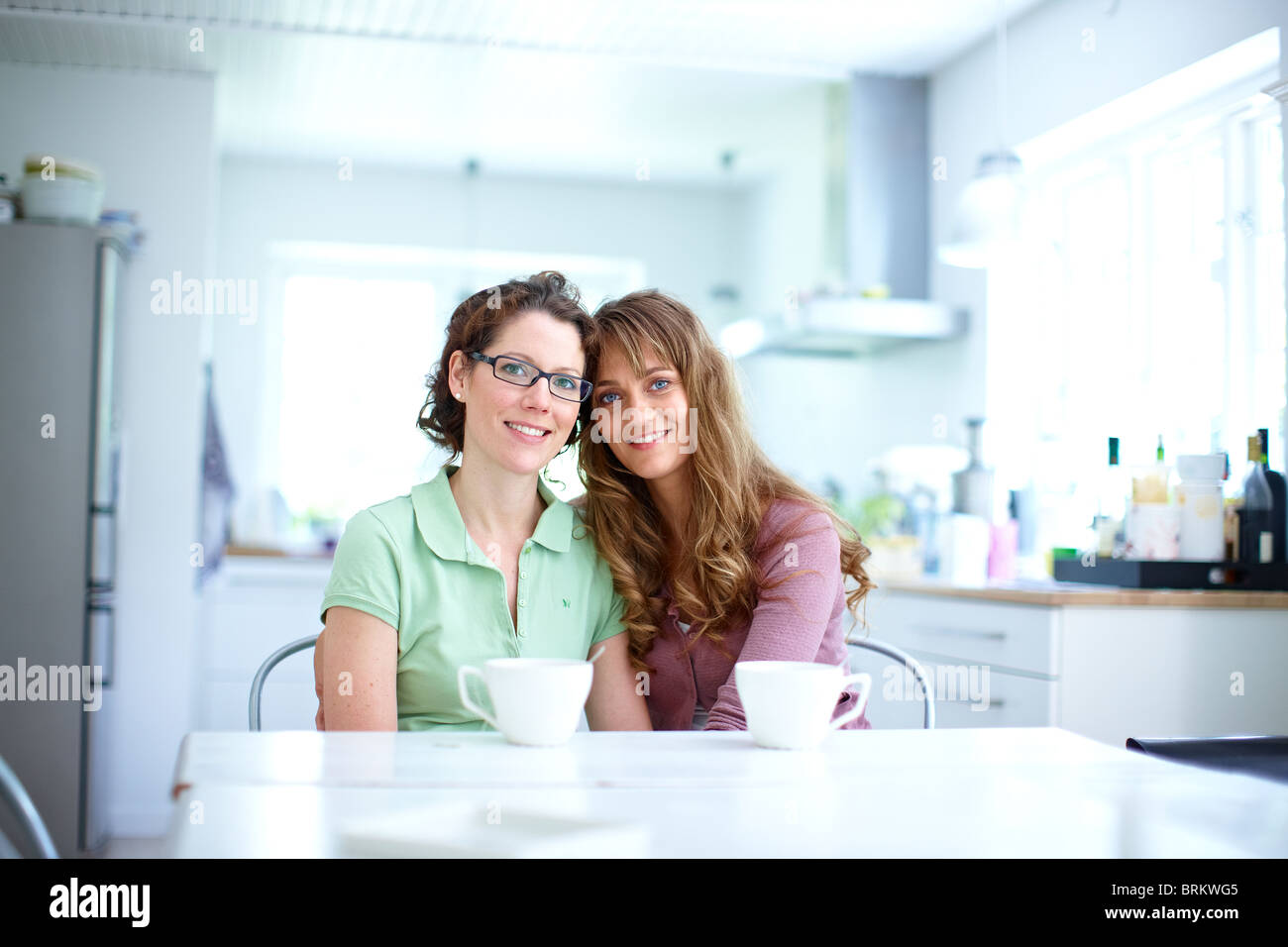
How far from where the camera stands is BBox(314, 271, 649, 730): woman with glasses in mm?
1396

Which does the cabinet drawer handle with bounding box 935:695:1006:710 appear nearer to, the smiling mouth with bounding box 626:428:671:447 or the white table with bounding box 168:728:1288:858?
the smiling mouth with bounding box 626:428:671:447

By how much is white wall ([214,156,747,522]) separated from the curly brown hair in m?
3.57

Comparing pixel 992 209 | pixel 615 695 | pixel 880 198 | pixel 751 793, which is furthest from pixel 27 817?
pixel 880 198

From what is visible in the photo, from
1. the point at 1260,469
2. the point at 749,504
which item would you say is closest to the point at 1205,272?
the point at 1260,469

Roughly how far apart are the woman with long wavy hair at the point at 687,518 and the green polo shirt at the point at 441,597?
111 mm

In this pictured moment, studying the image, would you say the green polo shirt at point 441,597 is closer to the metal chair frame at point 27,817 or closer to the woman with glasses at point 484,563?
the woman with glasses at point 484,563

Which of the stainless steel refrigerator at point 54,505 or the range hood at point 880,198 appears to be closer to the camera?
the stainless steel refrigerator at point 54,505

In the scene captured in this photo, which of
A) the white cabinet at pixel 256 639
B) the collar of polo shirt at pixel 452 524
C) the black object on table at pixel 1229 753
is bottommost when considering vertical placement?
the white cabinet at pixel 256 639

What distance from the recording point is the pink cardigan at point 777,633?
4.90 ft

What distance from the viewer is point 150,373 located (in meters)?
3.77

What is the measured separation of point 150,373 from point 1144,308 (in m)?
3.15

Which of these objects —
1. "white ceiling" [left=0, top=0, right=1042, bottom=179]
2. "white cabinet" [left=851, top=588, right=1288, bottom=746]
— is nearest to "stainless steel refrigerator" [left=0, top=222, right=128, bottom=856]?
"white ceiling" [left=0, top=0, right=1042, bottom=179]

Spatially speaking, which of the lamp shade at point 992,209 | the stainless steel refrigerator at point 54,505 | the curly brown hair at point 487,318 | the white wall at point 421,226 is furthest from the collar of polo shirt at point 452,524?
the white wall at point 421,226
